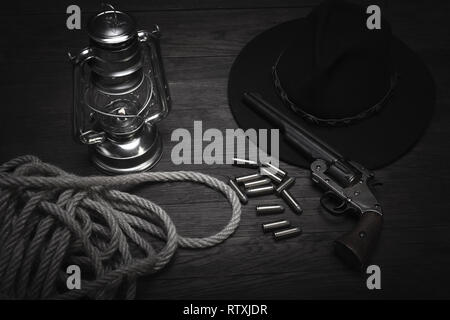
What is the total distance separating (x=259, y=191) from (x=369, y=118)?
37 centimetres

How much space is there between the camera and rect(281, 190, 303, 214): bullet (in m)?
1.31

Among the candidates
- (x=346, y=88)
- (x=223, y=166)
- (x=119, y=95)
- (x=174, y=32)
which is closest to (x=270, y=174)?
(x=223, y=166)

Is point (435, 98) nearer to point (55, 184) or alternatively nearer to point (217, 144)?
point (217, 144)

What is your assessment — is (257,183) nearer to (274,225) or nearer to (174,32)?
(274,225)

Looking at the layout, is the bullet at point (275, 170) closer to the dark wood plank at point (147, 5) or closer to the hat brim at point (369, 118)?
the hat brim at point (369, 118)

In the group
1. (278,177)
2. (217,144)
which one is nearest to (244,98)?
(217,144)

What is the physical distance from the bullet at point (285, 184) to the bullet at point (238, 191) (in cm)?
9

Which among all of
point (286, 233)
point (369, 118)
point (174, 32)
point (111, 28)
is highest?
point (111, 28)

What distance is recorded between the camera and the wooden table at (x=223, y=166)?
121cm

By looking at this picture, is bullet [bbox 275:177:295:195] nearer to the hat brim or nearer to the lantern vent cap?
the hat brim

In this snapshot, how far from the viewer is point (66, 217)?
3.85 ft

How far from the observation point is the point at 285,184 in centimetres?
134

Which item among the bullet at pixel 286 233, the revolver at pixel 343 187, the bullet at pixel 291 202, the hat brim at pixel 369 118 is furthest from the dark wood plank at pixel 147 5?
the bullet at pixel 286 233
